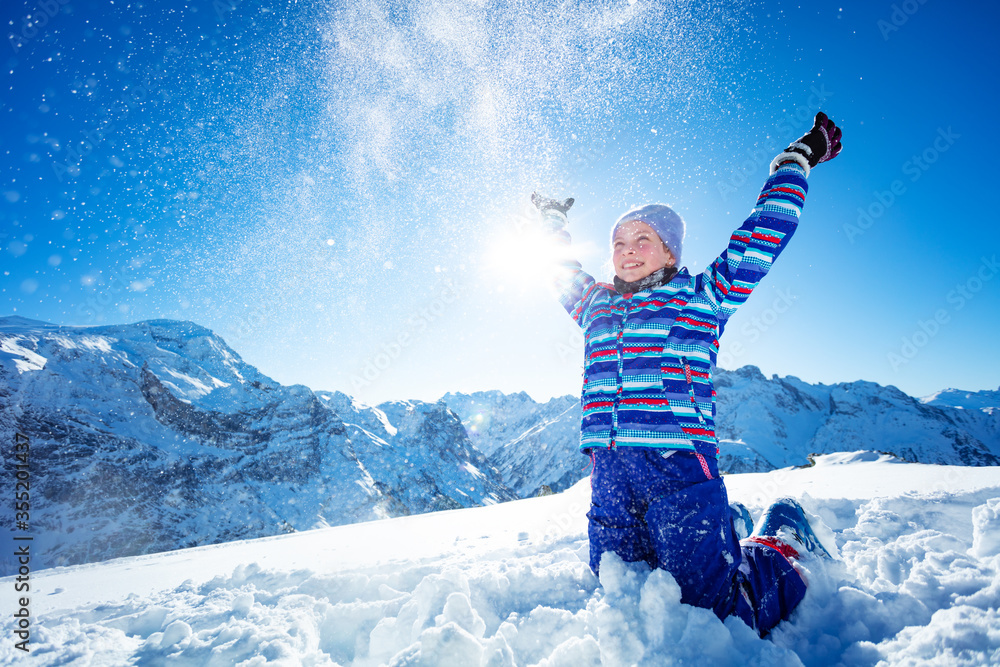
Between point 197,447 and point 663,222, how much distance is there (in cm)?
19040

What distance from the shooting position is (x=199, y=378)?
174625mm

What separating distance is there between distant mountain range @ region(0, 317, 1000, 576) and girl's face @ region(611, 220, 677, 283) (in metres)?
144

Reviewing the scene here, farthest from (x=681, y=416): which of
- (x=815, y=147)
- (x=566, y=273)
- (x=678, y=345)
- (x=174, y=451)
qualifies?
A: (x=174, y=451)

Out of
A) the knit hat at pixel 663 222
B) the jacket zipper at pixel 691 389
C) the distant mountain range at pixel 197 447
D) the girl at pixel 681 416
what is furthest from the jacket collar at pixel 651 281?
the distant mountain range at pixel 197 447

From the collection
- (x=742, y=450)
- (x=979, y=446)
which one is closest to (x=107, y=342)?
(x=742, y=450)

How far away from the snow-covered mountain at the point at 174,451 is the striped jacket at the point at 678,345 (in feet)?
452

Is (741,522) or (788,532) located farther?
(741,522)

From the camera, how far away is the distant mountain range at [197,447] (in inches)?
4926

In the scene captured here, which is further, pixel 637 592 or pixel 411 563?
pixel 411 563

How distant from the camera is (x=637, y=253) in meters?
2.70

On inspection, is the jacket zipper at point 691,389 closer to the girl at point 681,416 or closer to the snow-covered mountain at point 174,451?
the girl at point 681,416

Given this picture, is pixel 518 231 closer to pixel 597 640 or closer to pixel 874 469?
pixel 597 640

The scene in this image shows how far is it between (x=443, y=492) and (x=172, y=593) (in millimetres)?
183547

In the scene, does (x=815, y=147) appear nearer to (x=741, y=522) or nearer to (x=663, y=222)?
(x=663, y=222)
